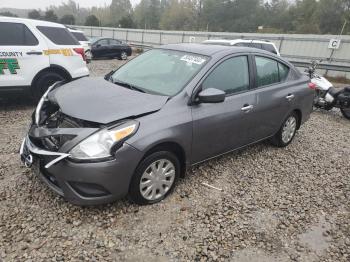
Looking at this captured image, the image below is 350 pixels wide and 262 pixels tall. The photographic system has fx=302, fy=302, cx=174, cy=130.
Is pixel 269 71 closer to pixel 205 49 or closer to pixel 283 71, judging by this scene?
pixel 283 71

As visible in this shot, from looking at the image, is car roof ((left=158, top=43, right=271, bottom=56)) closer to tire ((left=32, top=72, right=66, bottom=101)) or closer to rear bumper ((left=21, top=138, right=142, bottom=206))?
rear bumper ((left=21, top=138, right=142, bottom=206))

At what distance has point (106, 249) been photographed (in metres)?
2.74

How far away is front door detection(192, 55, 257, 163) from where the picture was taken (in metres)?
3.57

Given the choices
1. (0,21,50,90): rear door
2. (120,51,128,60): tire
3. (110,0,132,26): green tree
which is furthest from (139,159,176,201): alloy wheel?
(110,0,132,26): green tree

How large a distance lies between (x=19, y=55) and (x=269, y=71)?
15.7ft

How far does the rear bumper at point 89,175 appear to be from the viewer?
109 inches

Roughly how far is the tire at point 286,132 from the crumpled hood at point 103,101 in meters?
2.62

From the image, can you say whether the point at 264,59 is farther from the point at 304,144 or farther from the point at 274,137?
the point at 304,144

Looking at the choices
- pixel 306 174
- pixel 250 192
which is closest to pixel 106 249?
pixel 250 192

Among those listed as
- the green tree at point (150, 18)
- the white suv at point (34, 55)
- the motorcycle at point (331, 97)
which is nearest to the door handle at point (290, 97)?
the motorcycle at point (331, 97)

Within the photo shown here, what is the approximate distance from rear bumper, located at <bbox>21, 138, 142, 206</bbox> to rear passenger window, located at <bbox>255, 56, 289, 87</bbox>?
239cm

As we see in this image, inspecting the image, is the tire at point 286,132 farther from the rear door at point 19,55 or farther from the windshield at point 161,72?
the rear door at point 19,55

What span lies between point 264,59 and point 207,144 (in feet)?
5.79

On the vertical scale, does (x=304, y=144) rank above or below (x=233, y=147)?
below
